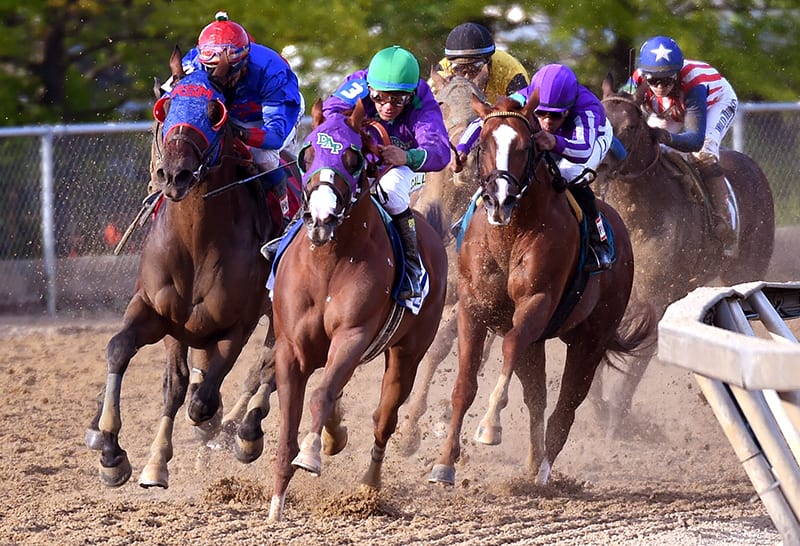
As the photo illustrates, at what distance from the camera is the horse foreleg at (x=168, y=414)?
584cm

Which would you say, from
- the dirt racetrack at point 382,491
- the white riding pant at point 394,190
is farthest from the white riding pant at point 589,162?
the dirt racetrack at point 382,491

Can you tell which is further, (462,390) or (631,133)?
(631,133)

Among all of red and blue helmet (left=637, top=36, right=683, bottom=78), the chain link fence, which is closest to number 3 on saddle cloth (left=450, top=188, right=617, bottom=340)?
red and blue helmet (left=637, top=36, right=683, bottom=78)

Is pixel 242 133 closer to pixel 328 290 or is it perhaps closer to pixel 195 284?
pixel 195 284

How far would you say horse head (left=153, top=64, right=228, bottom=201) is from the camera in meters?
5.58

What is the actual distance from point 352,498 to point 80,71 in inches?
373

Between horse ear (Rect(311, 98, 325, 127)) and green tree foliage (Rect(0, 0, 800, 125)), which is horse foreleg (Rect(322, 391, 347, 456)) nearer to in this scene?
horse ear (Rect(311, 98, 325, 127))

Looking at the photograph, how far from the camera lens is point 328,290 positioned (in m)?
5.50

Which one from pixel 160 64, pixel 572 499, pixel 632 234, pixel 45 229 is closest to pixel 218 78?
pixel 572 499

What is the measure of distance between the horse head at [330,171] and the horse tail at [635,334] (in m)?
2.37

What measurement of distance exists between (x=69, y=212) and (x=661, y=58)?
220 inches

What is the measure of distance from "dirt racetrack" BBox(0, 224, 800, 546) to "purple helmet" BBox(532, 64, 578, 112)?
185 centimetres

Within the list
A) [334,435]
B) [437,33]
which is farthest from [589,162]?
[437,33]

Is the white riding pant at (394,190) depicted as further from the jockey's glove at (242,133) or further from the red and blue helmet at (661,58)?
the red and blue helmet at (661,58)
